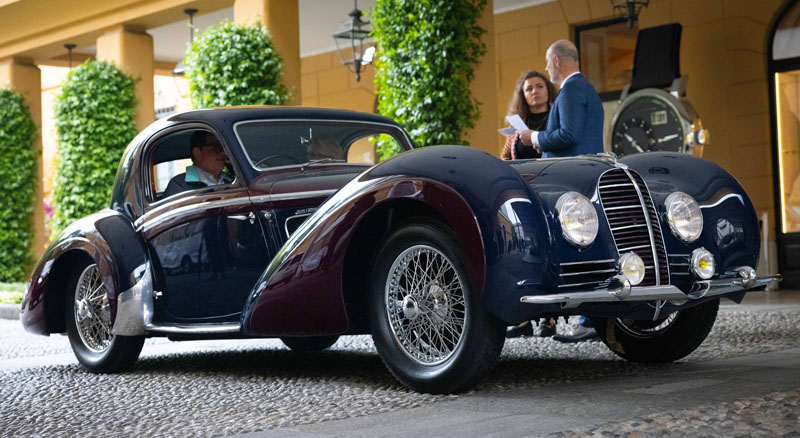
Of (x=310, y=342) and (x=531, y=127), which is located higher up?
(x=531, y=127)

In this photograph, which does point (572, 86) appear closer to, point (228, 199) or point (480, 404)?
point (228, 199)

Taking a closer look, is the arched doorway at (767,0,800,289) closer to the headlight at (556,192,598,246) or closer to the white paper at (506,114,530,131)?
the white paper at (506,114,530,131)

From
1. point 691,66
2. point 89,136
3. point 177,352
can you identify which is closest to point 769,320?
point 177,352

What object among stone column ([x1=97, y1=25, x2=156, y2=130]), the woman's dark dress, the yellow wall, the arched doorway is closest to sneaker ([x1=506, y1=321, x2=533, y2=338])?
the woman's dark dress

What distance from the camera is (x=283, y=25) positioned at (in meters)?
13.3

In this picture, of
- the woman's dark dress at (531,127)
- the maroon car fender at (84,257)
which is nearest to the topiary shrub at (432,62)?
the woman's dark dress at (531,127)

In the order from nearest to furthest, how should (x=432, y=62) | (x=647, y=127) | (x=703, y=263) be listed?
(x=703, y=263) < (x=432, y=62) < (x=647, y=127)

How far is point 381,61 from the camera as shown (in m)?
10.8

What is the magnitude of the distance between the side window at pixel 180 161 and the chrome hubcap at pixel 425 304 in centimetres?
164

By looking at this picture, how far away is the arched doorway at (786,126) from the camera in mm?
12875

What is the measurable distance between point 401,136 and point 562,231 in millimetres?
2430

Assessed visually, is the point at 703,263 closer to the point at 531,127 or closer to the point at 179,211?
the point at 531,127

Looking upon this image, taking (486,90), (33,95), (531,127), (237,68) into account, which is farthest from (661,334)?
(33,95)

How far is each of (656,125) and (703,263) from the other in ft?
26.1
